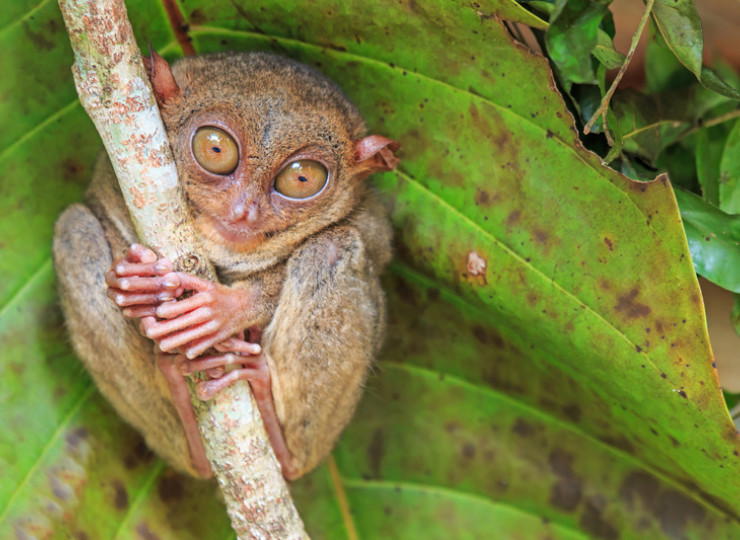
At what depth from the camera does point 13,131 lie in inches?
98.3

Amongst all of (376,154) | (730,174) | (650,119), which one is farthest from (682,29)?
(376,154)

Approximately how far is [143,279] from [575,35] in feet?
4.22

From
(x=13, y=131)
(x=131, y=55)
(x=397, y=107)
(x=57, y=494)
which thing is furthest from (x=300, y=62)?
(x=57, y=494)

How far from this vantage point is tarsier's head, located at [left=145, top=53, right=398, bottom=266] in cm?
234

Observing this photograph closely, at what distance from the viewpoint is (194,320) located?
2.10 m

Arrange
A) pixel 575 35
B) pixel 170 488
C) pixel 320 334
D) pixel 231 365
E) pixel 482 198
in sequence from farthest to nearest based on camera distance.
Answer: pixel 170 488 < pixel 482 198 < pixel 320 334 < pixel 231 365 < pixel 575 35

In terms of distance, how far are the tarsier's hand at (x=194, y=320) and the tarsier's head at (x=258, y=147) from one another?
0.27m

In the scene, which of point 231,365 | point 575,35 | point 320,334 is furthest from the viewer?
point 320,334

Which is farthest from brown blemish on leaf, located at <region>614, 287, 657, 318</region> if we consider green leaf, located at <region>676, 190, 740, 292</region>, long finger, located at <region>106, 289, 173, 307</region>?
long finger, located at <region>106, 289, 173, 307</region>

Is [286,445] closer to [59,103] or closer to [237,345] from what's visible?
[237,345]

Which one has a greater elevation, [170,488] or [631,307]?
[631,307]

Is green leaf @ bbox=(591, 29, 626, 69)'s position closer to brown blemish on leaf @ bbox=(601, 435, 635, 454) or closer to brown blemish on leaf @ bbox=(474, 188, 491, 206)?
brown blemish on leaf @ bbox=(474, 188, 491, 206)

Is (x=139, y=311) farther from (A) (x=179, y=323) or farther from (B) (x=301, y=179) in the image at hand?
(B) (x=301, y=179)

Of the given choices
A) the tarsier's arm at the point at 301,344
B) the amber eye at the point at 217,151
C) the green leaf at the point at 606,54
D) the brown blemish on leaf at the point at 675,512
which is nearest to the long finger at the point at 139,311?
the tarsier's arm at the point at 301,344
